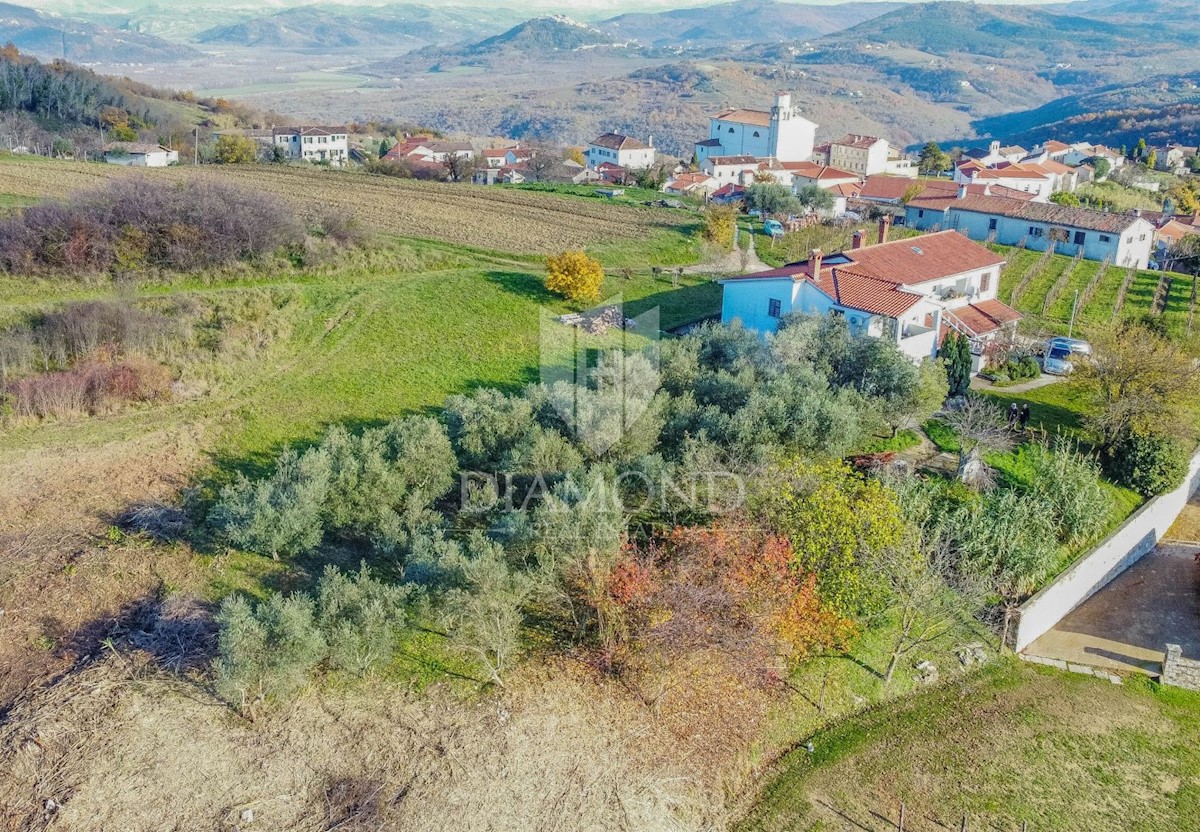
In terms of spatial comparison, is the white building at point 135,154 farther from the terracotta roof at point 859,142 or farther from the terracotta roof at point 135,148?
the terracotta roof at point 859,142

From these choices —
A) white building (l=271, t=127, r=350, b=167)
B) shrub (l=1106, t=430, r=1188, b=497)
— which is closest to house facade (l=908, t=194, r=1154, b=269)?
shrub (l=1106, t=430, r=1188, b=497)

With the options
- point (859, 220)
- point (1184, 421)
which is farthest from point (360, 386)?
point (859, 220)

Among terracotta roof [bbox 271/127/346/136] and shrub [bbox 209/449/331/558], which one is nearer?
shrub [bbox 209/449/331/558]

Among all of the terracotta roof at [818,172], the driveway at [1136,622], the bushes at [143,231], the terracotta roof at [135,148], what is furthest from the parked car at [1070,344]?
the terracotta roof at [135,148]

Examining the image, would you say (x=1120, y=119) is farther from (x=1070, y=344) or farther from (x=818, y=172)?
(x=1070, y=344)

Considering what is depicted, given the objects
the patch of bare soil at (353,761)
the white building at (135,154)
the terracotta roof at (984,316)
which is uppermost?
the white building at (135,154)

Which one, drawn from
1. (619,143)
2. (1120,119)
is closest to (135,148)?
(619,143)

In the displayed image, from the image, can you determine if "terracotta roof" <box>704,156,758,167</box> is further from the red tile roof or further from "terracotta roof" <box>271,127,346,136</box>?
"terracotta roof" <box>271,127,346,136</box>
